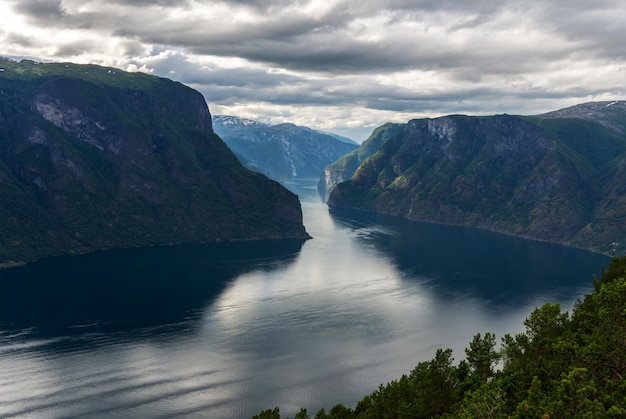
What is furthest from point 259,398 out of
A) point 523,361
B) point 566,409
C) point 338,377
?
point 566,409

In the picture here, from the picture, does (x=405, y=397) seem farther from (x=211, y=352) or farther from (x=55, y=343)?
(x=55, y=343)

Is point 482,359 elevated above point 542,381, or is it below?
below

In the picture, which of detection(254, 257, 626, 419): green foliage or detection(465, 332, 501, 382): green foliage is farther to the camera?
detection(465, 332, 501, 382): green foliage

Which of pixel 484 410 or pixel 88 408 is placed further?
pixel 88 408

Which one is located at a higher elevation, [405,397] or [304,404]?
[405,397]

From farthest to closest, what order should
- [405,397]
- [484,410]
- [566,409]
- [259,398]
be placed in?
1. [259,398]
2. [405,397]
3. [484,410]
4. [566,409]

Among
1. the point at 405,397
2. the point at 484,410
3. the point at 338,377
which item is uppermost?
the point at 484,410

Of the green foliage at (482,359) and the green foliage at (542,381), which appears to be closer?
the green foliage at (542,381)

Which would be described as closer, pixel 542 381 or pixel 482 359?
pixel 542 381
